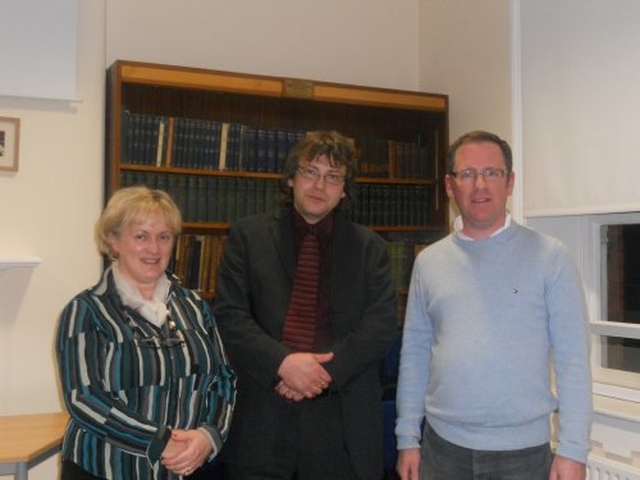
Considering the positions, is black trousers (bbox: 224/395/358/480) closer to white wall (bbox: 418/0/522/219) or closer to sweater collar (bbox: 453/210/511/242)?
sweater collar (bbox: 453/210/511/242)

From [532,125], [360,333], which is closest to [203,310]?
[360,333]

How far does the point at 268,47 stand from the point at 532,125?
1568 millimetres

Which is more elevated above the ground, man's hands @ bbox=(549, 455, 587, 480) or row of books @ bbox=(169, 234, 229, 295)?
row of books @ bbox=(169, 234, 229, 295)

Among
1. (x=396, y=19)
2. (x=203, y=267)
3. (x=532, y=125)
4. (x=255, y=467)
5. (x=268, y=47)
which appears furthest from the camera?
(x=396, y=19)

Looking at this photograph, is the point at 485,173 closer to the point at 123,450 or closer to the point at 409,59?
the point at 123,450

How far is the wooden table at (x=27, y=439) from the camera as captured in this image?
223cm

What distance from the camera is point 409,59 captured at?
4.17m

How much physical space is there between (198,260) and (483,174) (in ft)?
6.20

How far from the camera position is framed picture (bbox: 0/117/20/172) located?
2945 millimetres

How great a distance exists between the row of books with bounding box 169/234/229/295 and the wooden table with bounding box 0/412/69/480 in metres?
0.84

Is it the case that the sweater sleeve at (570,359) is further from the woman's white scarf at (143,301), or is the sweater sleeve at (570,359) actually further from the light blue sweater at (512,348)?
the woman's white scarf at (143,301)

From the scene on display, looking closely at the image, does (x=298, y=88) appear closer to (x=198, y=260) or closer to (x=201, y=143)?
(x=201, y=143)

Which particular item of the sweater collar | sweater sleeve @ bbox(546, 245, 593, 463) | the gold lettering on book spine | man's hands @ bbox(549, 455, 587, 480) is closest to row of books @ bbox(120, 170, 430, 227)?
the gold lettering on book spine

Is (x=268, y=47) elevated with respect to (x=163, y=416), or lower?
elevated
